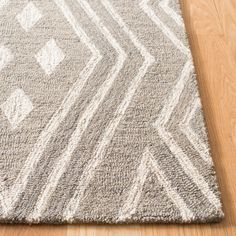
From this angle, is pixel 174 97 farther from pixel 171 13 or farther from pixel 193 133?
pixel 171 13

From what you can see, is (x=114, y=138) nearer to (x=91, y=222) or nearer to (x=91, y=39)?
(x=91, y=222)

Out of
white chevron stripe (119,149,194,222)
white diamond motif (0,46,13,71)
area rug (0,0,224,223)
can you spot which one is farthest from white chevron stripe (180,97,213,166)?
white diamond motif (0,46,13,71)

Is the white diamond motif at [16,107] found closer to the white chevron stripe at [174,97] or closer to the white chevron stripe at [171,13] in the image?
the white chevron stripe at [174,97]

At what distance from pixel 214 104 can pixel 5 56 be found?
603 mm

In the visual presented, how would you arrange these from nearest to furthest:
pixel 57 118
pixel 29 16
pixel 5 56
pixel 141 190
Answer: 1. pixel 141 190
2. pixel 57 118
3. pixel 5 56
4. pixel 29 16

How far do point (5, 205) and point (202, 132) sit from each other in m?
0.50

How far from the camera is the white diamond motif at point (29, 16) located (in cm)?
108

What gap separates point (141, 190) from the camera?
2.58 ft

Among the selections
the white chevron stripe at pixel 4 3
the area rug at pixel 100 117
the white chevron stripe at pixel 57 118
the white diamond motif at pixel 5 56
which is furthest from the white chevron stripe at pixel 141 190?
the white chevron stripe at pixel 4 3

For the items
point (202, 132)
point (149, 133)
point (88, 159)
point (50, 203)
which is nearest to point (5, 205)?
point (50, 203)

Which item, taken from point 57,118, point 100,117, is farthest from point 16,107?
point 100,117

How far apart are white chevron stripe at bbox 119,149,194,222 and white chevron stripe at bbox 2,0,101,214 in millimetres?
232

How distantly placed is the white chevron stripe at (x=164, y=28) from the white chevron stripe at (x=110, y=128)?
0.31 feet

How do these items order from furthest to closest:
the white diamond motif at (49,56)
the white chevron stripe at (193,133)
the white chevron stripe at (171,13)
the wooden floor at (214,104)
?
the white chevron stripe at (171,13)
the white diamond motif at (49,56)
the white chevron stripe at (193,133)
the wooden floor at (214,104)
